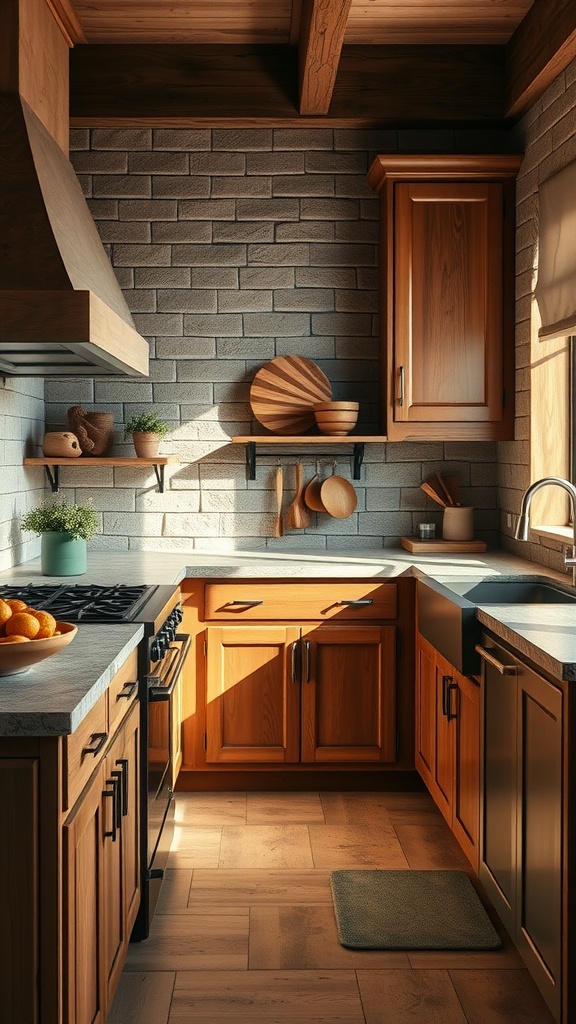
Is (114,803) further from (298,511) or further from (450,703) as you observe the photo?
(298,511)

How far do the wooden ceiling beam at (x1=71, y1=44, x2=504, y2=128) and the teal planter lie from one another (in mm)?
1811

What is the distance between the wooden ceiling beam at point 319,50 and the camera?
3.16 metres

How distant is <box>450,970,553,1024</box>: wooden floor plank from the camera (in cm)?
232

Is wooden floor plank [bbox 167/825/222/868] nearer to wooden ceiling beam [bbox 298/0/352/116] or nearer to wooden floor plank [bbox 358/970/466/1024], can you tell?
wooden floor plank [bbox 358/970/466/1024]

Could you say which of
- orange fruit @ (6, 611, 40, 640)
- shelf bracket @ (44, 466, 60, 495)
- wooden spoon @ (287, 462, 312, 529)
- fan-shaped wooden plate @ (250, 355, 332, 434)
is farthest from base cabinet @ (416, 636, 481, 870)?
shelf bracket @ (44, 466, 60, 495)

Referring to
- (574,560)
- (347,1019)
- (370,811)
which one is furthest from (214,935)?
(574,560)

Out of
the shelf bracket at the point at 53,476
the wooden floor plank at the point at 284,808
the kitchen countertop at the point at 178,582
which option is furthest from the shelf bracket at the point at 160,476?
the wooden floor plank at the point at 284,808

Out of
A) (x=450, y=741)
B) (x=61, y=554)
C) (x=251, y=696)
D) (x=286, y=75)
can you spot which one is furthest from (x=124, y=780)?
(x=286, y=75)

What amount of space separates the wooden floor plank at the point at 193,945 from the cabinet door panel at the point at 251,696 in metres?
1.00

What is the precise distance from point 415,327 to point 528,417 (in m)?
0.60

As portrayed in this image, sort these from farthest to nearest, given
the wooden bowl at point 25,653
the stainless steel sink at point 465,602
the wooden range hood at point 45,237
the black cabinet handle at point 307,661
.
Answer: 1. the black cabinet handle at point 307,661
2. the stainless steel sink at point 465,602
3. the wooden range hood at point 45,237
4. the wooden bowl at point 25,653

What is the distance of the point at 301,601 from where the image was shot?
3.78 meters

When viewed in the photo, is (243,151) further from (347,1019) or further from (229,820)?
(347,1019)

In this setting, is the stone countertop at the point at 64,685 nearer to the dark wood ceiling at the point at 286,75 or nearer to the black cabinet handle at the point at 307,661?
the black cabinet handle at the point at 307,661
